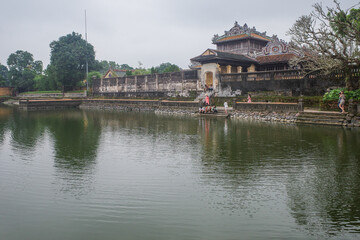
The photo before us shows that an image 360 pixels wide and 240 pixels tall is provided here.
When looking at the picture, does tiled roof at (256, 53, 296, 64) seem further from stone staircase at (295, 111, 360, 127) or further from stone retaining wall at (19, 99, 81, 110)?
stone retaining wall at (19, 99, 81, 110)

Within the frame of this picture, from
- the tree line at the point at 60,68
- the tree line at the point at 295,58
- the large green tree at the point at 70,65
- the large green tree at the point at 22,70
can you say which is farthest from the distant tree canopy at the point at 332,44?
the large green tree at the point at 22,70

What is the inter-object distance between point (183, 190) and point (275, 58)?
93.7ft

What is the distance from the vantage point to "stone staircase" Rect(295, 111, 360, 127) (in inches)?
727

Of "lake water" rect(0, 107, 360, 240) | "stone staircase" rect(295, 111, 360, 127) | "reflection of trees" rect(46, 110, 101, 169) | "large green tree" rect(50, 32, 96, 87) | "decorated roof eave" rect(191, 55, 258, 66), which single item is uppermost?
A: "large green tree" rect(50, 32, 96, 87)

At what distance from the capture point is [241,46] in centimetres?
4006

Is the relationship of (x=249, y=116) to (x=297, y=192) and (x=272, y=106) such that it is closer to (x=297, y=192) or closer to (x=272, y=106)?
(x=272, y=106)

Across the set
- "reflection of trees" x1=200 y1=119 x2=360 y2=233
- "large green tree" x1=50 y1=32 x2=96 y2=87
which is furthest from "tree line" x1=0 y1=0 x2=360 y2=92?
"reflection of trees" x1=200 y1=119 x2=360 y2=233

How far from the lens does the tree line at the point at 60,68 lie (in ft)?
172

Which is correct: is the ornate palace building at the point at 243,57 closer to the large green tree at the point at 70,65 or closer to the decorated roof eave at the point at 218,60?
the decorated roof eave at the point at 218,60

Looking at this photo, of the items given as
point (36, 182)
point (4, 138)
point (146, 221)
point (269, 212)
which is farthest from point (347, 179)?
point (4, 138)

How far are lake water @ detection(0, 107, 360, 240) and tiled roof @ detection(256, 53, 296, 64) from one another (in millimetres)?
19194

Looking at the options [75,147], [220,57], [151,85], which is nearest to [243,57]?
[220,57]

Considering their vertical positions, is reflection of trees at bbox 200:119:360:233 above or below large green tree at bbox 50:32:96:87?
below

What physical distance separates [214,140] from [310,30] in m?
12.6
